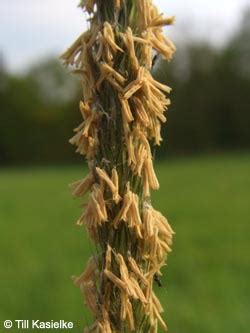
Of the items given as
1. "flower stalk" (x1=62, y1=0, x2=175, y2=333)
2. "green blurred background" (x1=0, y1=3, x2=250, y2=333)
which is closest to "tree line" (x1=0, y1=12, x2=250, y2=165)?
"green blurred background" (x1=0, y1=3, x2=250, y2=333)

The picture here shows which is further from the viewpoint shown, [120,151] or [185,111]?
[185,111]

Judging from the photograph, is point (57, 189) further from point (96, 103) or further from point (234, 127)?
point (234, 127)

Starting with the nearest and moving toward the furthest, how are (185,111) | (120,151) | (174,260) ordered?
(120,151)
(174,260)
(185,111)

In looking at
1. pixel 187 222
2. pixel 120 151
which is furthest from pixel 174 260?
pixel 120 151

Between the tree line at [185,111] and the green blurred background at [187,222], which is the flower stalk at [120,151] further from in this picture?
the tree line at [185,111]

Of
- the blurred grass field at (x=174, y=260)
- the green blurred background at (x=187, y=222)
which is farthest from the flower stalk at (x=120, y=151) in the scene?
the blurred grass field at (x=174, y=260)

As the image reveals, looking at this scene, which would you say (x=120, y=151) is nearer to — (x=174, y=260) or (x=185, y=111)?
(x=174, y=260)
